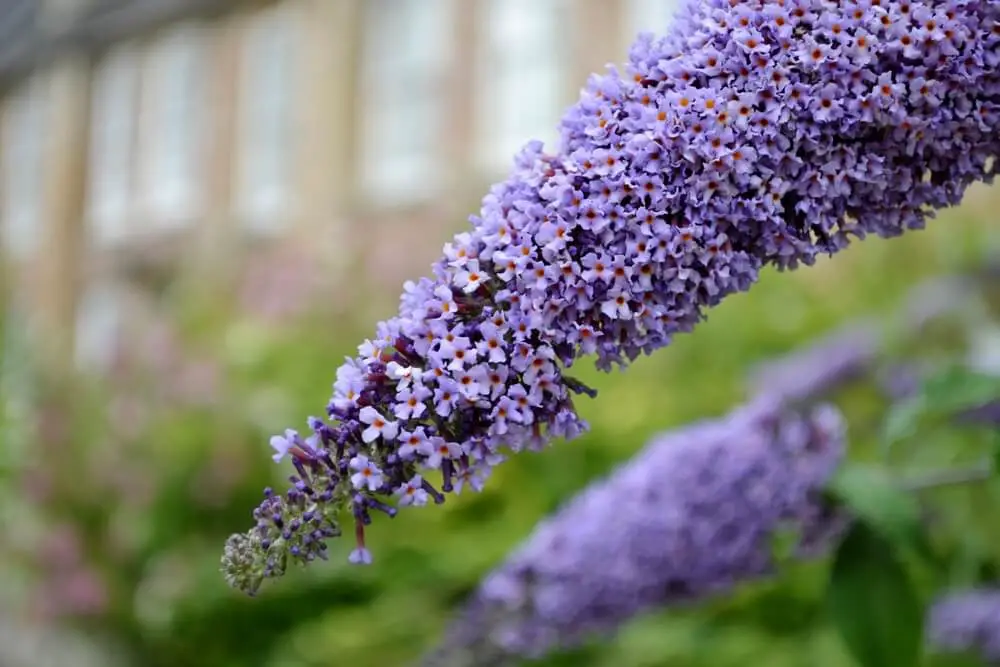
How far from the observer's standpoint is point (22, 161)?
13.2m

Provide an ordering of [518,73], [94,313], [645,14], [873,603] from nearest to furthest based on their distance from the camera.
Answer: [873,603]
[645,14]
[518,73]
[94,313]

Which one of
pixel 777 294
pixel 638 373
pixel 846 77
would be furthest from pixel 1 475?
pixel 777 294

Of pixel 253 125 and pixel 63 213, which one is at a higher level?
pixel 63 213

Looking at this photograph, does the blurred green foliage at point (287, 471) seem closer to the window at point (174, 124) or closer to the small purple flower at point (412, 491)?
the small purple flower at point (412, 491)

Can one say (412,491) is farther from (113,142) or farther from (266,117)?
(113,142)

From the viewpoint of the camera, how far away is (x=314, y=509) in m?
0.87

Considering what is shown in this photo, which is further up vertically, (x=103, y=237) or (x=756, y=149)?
(x=103, y=237)

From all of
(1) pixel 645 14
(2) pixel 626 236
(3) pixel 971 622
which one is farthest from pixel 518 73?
(2) pixel 626 236

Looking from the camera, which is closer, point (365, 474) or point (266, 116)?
point (365, 474)

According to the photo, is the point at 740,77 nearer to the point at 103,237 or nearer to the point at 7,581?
the point at 7,581

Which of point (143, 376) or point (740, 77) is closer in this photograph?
point (740, 77)

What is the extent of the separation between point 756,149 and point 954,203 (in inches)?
8.1

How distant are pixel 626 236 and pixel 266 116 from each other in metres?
9.07

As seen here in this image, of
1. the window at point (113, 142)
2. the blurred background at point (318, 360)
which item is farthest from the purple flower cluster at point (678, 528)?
the window at point (113, 142)
